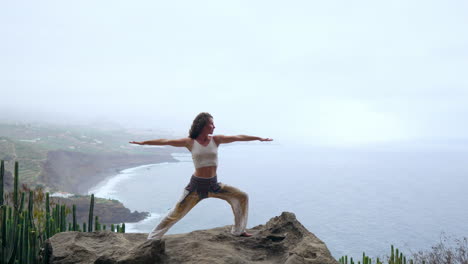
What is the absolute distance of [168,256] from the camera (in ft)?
17.2

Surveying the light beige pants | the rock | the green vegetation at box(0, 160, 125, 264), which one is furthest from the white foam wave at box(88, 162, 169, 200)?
the light beige pants

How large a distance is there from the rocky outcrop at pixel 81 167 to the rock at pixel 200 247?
91.8 ft

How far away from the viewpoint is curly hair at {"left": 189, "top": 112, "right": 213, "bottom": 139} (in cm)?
574

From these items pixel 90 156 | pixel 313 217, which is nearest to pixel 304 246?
pixel 313 217

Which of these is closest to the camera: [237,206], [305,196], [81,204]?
[237,206]

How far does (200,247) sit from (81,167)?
134ft

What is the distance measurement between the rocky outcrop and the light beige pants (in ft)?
93.1

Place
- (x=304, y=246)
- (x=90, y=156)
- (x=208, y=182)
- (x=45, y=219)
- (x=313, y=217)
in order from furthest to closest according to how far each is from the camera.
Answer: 1. (x=90, y=156)
2. (x=313, y=217)
3. (x=45, y=219)
4. (x=208, y=182)
5. (x=304, y=246)

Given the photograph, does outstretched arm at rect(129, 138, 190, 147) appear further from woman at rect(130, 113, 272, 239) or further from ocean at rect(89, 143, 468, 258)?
ocean at rect(89, 143, 468, 258)

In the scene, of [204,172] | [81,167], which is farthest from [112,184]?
[204,172]

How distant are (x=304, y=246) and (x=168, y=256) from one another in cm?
190

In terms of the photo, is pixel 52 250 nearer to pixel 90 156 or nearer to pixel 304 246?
pixel 304 246

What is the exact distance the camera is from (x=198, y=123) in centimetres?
576

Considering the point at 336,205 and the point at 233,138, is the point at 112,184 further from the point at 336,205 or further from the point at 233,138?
the point at 233,138
